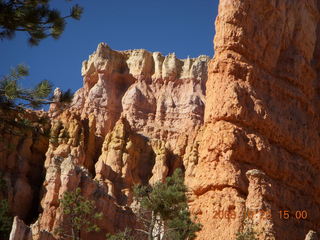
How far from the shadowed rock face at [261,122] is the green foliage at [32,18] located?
14.8 m

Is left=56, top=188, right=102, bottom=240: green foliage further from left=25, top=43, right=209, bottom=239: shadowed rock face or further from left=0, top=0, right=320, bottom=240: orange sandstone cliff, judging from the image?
left=25, top=43, right=209, bottom=239: shadowed rock face

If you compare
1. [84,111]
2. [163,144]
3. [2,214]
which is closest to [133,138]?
[163,144]

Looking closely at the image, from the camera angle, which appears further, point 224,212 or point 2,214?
point 2,214

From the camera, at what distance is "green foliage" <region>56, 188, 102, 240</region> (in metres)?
32.8

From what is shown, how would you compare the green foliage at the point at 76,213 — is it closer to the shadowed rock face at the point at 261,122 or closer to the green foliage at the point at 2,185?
the green foliage at the point at 2,185

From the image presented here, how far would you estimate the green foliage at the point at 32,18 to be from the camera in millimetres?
13461

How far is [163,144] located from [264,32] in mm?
29996

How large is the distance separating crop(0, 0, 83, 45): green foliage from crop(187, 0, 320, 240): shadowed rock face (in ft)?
48.7

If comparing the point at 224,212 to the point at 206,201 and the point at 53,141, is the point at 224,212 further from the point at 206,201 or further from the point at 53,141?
the point at 53,141

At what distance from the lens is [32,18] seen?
13742 mm

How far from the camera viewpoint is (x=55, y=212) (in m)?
37.5

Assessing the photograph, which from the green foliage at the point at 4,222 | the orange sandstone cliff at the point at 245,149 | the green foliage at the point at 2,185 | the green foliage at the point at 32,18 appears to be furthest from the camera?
the green foliage at the point at 2,185
